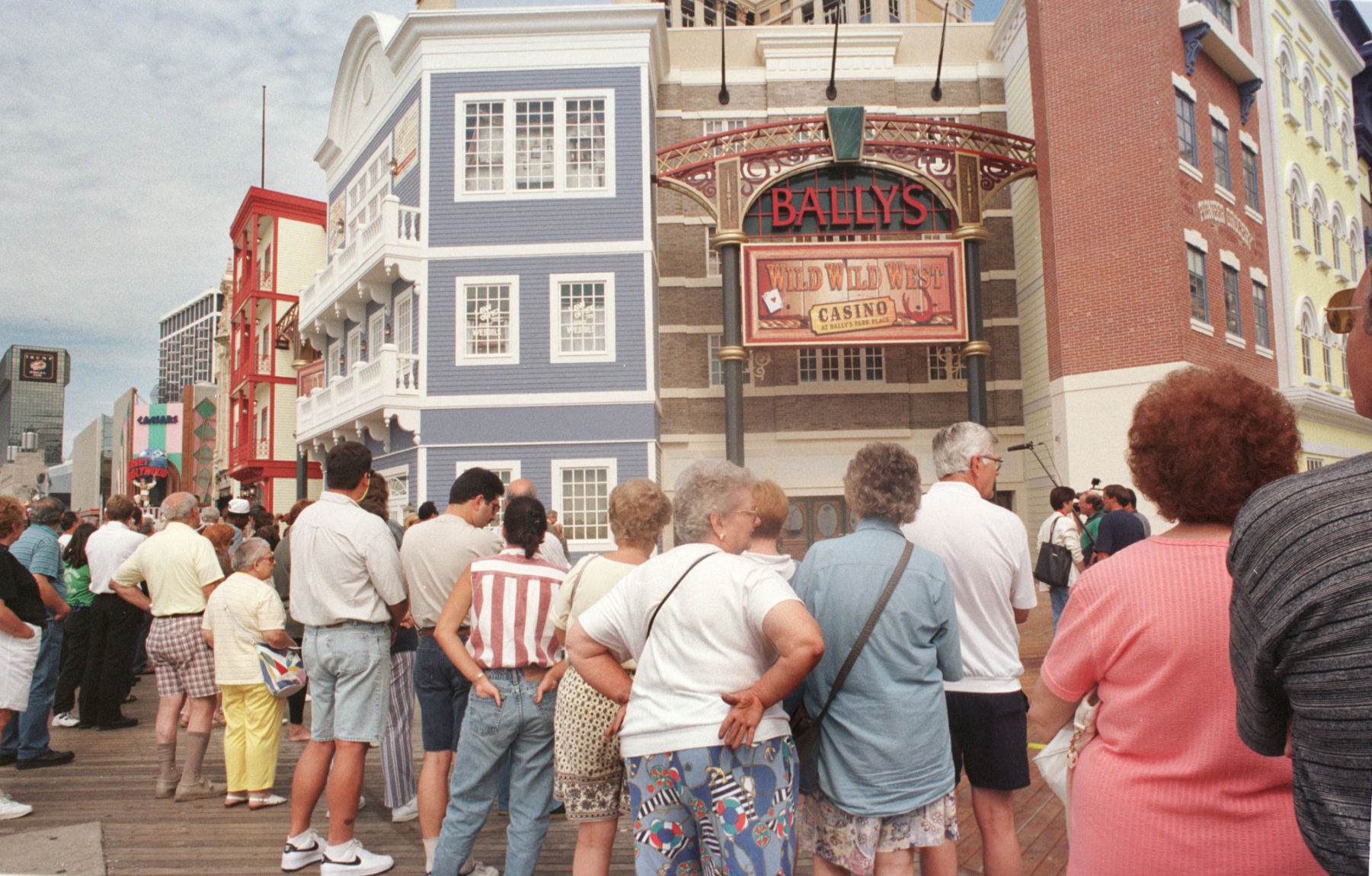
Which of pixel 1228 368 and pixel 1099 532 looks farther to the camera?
pixel 1099 532

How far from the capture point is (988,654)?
356 cm

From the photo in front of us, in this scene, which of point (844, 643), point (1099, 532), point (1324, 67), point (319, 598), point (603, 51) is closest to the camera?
point (844, 643)

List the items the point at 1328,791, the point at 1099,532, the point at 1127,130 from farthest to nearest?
the point at 1127,130 → the point at 1099,532 → the point at 1328,791

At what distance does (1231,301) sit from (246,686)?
19549mm

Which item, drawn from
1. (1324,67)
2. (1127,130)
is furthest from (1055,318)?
(1324,67)

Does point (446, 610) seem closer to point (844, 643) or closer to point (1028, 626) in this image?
point (844, 643)

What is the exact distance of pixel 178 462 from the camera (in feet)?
179

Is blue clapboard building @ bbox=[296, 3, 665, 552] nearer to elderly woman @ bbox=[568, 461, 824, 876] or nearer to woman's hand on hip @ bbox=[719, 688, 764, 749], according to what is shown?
elderly woman @ bbox=[568, 461, 824, 876]

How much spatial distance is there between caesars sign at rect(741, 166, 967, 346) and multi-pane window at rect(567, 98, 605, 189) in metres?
3.28

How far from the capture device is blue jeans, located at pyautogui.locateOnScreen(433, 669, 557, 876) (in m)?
3.92

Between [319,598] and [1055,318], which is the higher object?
[1055,318]

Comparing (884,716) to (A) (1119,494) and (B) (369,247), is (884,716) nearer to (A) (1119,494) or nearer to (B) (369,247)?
(A) (1119,494)

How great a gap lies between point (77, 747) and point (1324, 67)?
101 feet

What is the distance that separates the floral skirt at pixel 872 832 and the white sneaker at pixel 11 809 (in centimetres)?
528
